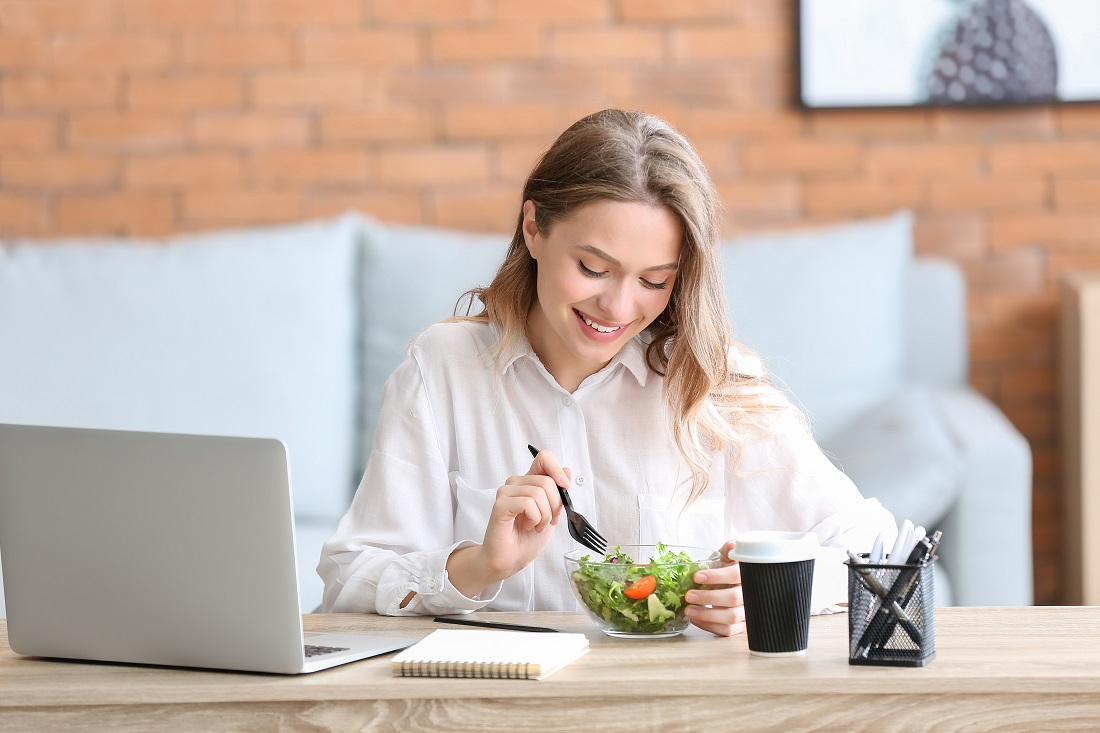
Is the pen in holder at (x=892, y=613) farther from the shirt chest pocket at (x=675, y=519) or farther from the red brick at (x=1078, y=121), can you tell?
the red brick at (x=1078, y=121)

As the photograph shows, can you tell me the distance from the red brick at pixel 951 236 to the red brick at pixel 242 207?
1.50m

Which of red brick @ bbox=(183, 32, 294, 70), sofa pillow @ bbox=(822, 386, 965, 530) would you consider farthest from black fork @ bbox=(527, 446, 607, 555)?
red brick @ bbox=(183, 32, 294, 70)

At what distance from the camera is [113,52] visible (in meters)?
2.99

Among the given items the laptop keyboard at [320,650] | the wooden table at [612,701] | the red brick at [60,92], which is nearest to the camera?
the wooden table at [612,701]

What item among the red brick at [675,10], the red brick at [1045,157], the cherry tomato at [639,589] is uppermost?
the red brick at [675,10]

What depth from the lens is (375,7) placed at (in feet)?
9.77

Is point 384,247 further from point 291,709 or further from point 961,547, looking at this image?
point 291,709

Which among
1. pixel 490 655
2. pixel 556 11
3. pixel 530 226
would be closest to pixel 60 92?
pixel 556 11

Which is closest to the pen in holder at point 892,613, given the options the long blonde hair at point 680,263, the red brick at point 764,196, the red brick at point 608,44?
the long blonde hair at point 680,263

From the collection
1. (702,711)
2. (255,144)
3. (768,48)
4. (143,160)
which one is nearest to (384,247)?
(255,144)

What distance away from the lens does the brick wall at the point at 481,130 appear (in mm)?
2957

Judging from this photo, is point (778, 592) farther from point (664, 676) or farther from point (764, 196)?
point (764, 196)

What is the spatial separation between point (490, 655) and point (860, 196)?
2172 mm

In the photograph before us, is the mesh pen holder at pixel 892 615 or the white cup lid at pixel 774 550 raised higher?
the white cup lid at pixel 774 550
